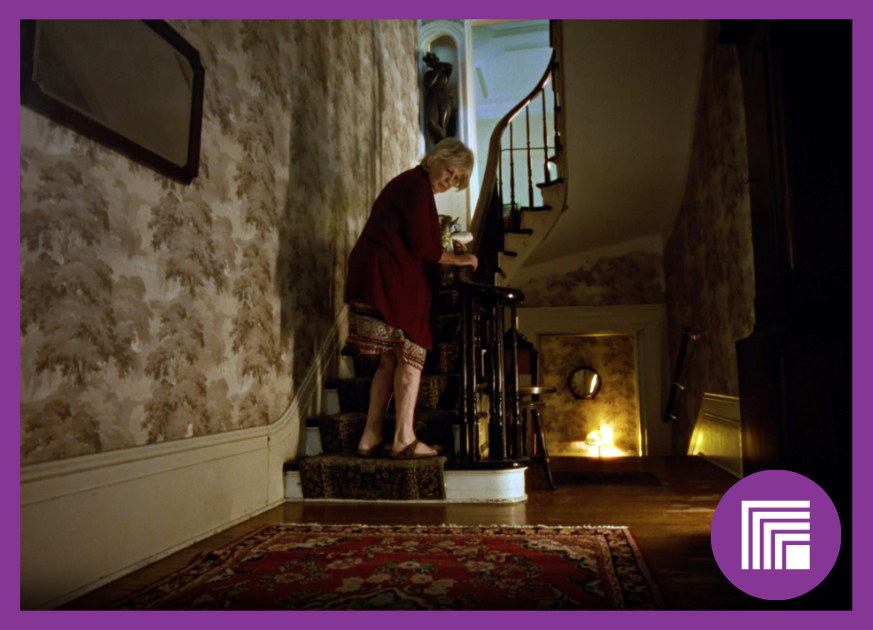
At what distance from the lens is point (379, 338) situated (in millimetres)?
2539

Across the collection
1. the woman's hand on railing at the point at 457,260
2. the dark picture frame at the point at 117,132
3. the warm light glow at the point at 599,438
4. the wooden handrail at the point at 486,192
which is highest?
the wooden handrail at the point at 486,192

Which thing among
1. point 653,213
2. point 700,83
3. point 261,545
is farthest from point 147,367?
point 653,213

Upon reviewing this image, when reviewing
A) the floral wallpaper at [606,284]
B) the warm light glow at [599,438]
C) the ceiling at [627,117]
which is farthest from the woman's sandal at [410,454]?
the warm light glow at [599,438]

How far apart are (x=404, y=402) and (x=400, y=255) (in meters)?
0.61

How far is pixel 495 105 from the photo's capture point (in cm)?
904

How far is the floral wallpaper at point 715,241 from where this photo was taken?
335cm

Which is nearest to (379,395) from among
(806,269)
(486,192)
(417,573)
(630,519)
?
(630,519)

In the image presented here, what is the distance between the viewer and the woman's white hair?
2.58 metres

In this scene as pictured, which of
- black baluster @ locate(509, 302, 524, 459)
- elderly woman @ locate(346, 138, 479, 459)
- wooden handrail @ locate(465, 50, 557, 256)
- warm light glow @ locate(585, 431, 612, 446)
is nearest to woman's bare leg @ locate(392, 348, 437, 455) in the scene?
elderly woman @ locate(346, 138, 479, 459)

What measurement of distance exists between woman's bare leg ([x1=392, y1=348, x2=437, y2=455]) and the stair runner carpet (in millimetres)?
87

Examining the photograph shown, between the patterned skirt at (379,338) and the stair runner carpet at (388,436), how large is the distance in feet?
0.90

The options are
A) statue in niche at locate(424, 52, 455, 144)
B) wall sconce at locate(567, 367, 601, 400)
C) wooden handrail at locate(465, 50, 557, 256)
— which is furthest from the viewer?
wall sconce at locate(567, 367, 601, 400)

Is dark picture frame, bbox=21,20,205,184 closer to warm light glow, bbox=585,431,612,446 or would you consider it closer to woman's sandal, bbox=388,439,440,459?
woman's sandal, bbox=388,439,440,459

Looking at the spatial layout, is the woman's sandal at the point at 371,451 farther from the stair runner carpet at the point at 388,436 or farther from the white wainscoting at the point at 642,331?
the white wainscoting at the point at 642,331
